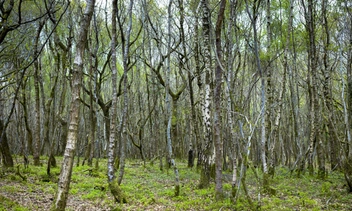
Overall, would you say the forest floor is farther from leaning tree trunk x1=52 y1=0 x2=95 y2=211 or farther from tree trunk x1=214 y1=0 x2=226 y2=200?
leaning tree trunk x1=52 y1=0 x2=95 y2=211

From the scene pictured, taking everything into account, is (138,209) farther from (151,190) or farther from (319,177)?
(319,177)

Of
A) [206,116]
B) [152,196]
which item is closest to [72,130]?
[152,196]

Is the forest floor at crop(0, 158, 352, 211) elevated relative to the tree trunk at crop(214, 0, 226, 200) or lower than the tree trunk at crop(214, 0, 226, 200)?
lower

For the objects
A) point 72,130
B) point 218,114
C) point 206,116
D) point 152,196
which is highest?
point 206,116

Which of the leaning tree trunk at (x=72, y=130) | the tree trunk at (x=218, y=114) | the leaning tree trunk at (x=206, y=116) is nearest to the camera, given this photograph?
the leaning tree trunk at (x=72, y=130)

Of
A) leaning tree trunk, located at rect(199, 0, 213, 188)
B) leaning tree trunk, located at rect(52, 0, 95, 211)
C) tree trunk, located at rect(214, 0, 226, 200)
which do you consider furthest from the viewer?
leaning tree trunk, located at rect(199, 0, 213, 188)

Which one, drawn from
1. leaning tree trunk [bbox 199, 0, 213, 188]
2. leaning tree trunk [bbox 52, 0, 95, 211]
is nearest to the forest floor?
leaning tree trunk [bbox 199, 0, 213, 188]

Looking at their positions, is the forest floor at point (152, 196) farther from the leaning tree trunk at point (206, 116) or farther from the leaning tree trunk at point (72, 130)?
Answer: the leaning tree trunk at point (72, 130)

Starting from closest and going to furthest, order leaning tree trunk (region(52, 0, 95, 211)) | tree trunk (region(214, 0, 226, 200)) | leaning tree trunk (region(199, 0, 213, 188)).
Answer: leaning tree trunk (region(52, 0, 95, 211)) → tree trunk (region(214, 0, 226, 200)) → leaning tree trunk (region(199, 0, 213, 188))

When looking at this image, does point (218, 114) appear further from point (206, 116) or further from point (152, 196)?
point (152, 196)

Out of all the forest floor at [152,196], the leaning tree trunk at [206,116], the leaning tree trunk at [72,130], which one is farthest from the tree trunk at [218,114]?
the leaning tree trunk at [72,130]

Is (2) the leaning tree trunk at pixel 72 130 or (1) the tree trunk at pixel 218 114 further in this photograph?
(1) the tree trunk at pixel 218 114

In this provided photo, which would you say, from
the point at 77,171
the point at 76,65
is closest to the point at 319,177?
the point at 77,171

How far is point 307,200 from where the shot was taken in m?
8.15
